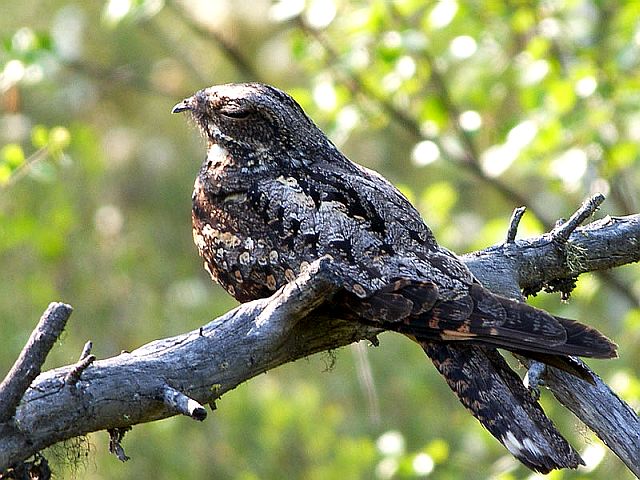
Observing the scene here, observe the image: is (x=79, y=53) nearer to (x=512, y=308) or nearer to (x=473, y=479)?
(x=473, y=479)

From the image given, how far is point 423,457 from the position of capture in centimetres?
450

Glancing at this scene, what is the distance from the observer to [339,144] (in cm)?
708

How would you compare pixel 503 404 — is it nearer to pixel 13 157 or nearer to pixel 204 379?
pixel 204 379

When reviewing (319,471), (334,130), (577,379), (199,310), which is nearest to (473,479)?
(319,471)

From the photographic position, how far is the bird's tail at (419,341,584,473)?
96.3 inches

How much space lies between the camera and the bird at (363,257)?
2496 mm

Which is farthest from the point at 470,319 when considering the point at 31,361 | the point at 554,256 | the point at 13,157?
the point at 13,157

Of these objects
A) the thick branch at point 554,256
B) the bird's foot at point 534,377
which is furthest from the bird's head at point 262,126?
the bird's foot at point 534,377

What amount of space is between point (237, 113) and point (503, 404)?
4.15ft

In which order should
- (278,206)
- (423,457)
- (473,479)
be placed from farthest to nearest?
(473,479), (423,457), (278,206)

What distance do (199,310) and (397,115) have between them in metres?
2.41

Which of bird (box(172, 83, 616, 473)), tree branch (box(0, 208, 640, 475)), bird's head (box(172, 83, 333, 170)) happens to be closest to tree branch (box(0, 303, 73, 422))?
tree branch (box(0, 208, 640, 475))

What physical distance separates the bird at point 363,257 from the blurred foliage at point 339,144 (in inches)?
28.5

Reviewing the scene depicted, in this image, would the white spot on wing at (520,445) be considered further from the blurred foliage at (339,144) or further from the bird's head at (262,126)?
the bird's head at (262,126)
